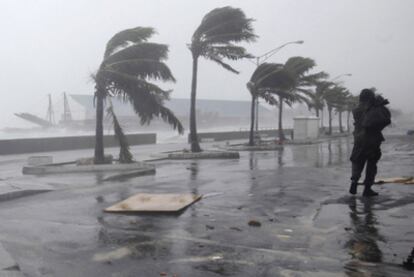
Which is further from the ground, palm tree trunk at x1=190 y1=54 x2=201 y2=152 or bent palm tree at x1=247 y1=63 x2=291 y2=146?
bent palm tree at x1=247 y1=63 x2=291 y2=146

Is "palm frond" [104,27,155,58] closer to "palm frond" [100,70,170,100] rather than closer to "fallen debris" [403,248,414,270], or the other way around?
"palm frond" [100,70,170,100]

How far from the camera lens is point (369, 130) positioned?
9.80 metres

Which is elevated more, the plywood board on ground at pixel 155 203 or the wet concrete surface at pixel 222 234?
the plywood board on ground at pixel 155 203

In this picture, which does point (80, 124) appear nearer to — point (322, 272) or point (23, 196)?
point (23, 196)

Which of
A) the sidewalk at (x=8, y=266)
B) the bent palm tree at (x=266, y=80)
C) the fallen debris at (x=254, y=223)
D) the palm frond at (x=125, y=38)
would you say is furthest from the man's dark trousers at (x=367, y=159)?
the bent palm tree at (x=266, y=80)

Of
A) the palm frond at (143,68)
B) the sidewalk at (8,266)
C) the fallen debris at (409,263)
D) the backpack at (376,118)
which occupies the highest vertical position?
the palm frond at (143,68)

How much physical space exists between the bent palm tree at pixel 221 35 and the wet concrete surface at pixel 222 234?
1430cm

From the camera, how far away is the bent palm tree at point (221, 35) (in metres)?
25.1

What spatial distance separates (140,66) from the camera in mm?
17734

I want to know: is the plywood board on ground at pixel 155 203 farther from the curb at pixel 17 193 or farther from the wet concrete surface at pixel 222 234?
the curb at pixel 17 193

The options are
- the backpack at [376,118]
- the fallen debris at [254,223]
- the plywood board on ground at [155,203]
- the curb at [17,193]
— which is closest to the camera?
the fallen debris at [254,223]

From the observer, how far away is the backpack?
9.65m

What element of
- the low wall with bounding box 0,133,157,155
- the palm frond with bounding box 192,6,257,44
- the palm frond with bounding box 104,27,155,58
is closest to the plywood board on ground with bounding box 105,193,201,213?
the palm frond with bounding box 104,27,155,58

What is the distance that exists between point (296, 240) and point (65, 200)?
17.9 feet
